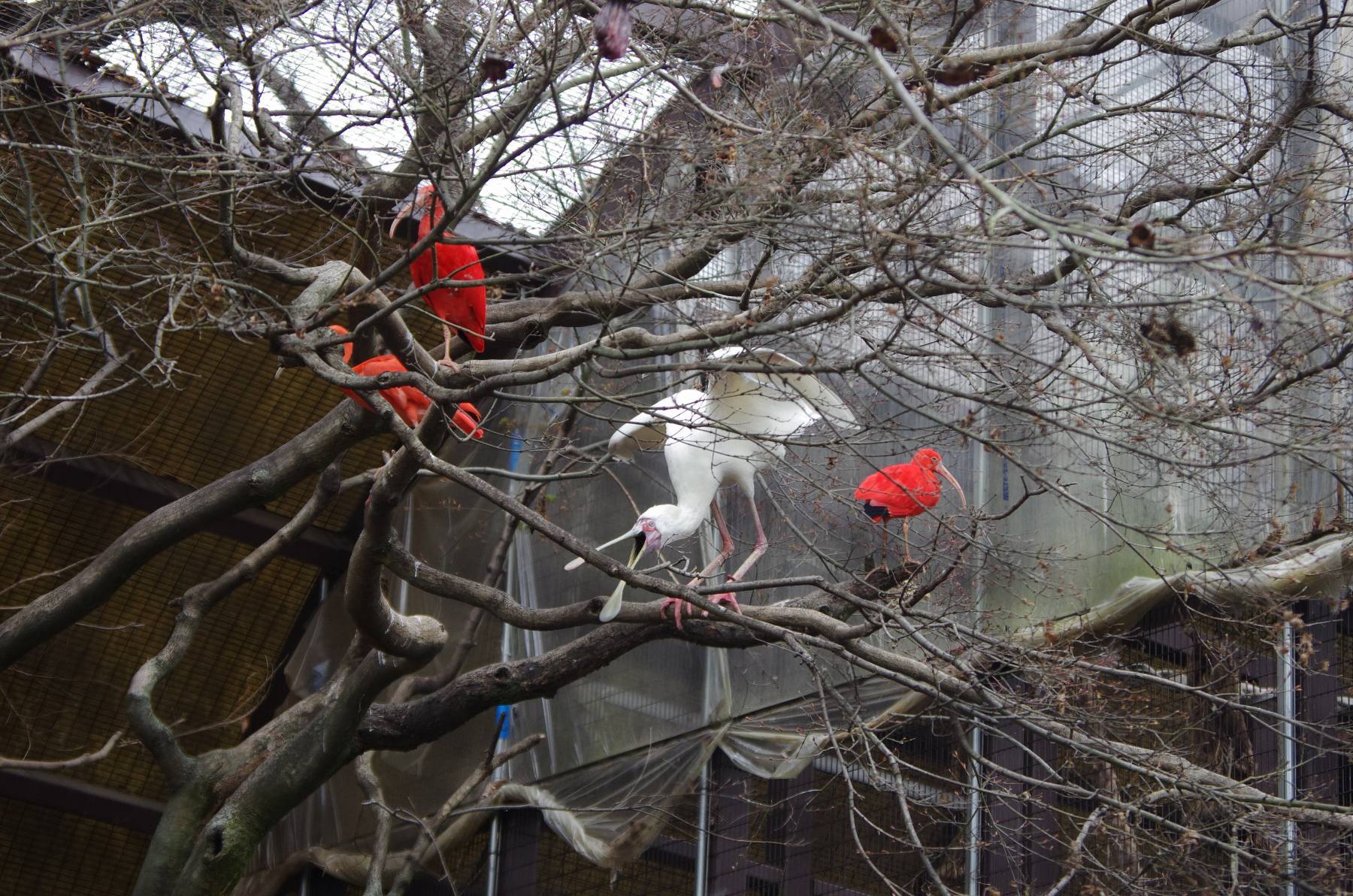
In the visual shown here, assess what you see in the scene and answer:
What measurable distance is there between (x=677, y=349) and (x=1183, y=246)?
169 centimetres

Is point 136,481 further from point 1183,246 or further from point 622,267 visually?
point 1183,246

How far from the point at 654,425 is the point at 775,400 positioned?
0.43 m

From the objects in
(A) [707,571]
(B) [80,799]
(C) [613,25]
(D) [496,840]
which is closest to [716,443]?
(A) [707,571]

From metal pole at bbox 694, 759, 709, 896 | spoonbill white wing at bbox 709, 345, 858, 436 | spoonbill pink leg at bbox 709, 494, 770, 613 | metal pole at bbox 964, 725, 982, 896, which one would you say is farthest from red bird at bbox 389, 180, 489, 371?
metal pole at bbox 964, 725, 982, 896

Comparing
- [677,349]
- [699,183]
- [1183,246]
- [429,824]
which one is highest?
[699,183]

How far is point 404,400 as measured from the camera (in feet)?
17.4

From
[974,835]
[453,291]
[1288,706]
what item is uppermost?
[453,291]

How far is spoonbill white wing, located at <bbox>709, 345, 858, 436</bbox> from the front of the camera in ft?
13.9

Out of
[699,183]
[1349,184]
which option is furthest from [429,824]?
[1349,184]

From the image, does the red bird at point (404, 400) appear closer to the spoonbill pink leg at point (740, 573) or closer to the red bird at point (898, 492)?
the spoonbill pink leg at point (740, 573)

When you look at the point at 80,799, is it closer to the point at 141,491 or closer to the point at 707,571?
the point at 141,491

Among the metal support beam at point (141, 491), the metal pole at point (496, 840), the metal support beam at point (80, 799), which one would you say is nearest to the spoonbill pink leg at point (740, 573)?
the metal pole at point (496, 840)

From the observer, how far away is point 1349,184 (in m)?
4.25

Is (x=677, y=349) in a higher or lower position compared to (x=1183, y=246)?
higher
